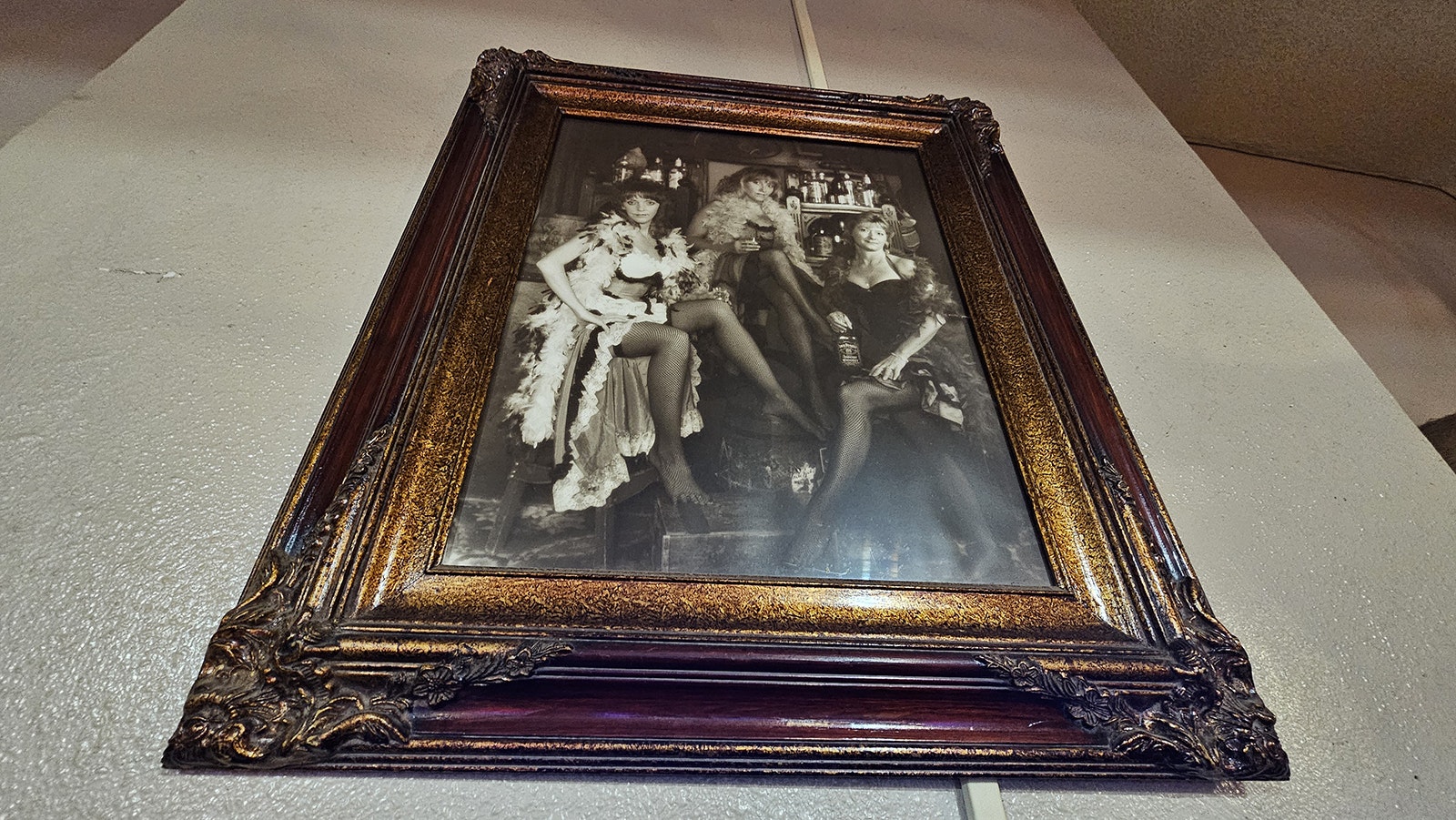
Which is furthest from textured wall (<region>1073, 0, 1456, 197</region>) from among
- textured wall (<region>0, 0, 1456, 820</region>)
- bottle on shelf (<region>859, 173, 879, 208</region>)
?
bottle on shelf (<region>859, 173, 879, 208</region>)

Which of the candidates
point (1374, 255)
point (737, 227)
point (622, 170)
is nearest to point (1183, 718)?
point (737, 227)

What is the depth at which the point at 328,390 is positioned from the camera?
3.30ft

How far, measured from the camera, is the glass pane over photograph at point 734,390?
875 millimetres

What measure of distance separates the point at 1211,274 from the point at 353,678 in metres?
1.69

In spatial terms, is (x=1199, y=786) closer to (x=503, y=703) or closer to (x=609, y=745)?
(x=609, y=745)

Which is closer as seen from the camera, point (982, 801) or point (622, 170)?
point (982, 801)

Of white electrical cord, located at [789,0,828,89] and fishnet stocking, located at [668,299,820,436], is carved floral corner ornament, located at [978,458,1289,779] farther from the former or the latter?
white electrical cord, located at [789,0,828,89]

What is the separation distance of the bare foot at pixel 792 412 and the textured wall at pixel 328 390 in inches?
17.4

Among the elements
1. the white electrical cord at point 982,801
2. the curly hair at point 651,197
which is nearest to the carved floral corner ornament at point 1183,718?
the white electrical cord at point 982,801

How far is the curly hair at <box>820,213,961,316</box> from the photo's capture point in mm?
1214

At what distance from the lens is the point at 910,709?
787mm

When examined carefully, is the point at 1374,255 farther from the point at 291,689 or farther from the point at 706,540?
the point at 291,689

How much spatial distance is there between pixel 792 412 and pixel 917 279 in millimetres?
405

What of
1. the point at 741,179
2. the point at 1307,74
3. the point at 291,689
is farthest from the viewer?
the point at 1307,74
